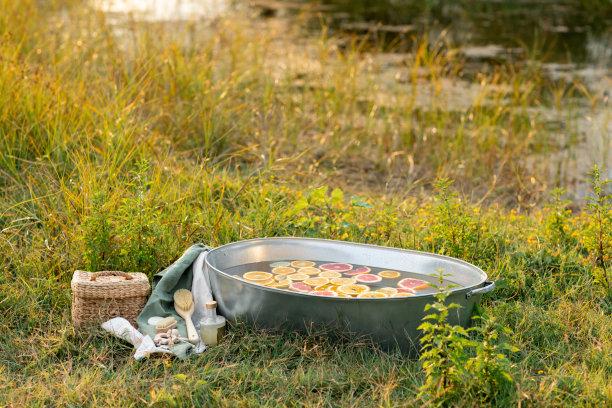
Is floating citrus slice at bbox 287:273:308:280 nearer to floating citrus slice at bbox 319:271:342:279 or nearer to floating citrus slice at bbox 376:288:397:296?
floating citrus slice at bbox 319:271:342:279

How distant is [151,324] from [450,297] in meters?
1.38

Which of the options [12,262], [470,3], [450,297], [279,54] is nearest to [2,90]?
[12,262]

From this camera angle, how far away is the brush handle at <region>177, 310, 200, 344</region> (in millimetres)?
3126

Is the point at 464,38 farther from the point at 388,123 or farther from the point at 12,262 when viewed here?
the point at 12,262

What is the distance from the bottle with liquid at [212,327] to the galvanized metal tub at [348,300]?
10cm

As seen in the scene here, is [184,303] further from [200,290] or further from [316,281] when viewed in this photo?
[316,281]

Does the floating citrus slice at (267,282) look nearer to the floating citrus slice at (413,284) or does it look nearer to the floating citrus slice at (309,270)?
the floating citrus slice at (309,270)

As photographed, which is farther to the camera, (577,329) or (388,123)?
(388,123)

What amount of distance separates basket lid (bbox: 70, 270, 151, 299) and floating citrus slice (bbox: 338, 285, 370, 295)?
94 centimetres

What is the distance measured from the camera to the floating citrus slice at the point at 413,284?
10.7 ft

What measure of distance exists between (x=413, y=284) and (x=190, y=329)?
1066mm

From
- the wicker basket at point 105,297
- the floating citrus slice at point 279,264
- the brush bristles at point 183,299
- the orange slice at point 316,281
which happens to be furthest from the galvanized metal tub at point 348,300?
the wicker basket at point 105,297

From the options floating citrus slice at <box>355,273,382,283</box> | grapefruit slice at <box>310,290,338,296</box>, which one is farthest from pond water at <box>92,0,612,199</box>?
grapefruit slice at <box>310,290,338,296</box>

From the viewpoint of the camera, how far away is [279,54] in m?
8.57
